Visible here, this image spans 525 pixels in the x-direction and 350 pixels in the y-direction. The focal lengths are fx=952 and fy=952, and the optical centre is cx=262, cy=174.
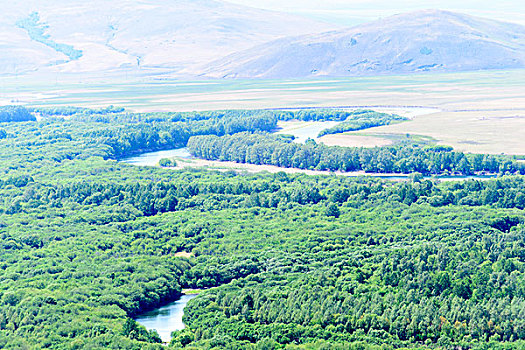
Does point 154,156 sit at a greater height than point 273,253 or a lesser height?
lesser

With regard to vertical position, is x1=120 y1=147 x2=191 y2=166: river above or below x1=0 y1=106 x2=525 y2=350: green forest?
below

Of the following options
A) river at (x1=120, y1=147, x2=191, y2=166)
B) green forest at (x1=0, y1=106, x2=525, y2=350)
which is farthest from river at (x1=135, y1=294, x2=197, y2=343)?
river at (x1=120, y1=147, x2=191, y2=166)

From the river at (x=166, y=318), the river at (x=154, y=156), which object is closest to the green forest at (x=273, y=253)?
the river at (x=166, y=318)

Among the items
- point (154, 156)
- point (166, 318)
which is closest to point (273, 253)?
point (166, 318)

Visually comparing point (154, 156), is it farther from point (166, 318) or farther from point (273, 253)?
point (166, 318)

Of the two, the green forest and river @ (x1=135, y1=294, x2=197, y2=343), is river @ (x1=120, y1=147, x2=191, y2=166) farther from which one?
river @ (x1=135, y1=294, x2=197, y2=343)

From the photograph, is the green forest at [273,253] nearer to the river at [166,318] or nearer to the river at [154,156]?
the river at [166,318]
